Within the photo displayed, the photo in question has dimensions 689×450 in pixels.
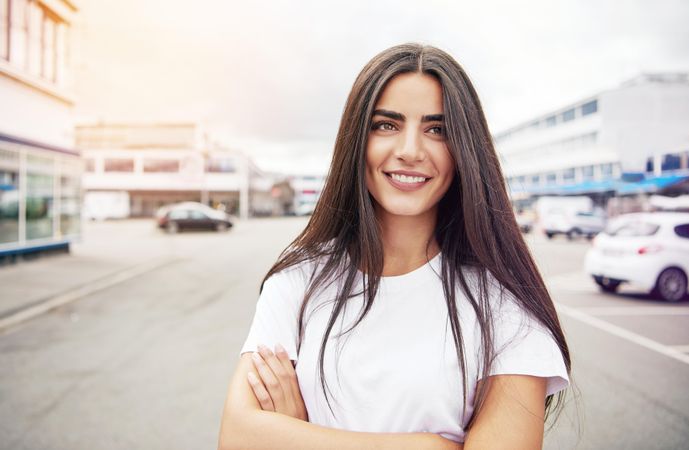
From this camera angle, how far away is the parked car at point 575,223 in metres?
22.9

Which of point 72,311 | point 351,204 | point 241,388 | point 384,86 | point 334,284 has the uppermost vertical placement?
point 384,86

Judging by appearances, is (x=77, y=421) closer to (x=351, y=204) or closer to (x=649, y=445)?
(x=351, y=204)

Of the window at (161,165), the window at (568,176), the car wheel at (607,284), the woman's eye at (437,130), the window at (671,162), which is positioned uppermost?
the window at (568,176)

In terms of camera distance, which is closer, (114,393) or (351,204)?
(351,204)

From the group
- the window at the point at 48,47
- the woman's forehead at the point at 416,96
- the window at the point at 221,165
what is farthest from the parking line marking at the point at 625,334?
the window at the point at 221,165

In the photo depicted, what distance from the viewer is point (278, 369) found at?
1463 mm

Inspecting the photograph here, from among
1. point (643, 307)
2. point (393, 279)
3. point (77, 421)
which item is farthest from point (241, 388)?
point (643, 307)

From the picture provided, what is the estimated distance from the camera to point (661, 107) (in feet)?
114

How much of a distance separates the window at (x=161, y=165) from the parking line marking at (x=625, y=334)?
126ft

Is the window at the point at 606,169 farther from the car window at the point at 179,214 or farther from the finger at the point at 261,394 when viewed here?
the finger at the point at 261,394

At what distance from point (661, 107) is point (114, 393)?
1591 inches

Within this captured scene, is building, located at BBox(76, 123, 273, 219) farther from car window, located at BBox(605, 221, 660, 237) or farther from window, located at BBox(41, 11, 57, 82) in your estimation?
car window, located at BBox(605, 221, 660, 237)

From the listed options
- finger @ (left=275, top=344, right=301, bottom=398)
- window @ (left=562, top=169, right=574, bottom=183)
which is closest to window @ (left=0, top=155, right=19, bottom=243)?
finger @ (left=275, top=344, right=301, bottom=398)

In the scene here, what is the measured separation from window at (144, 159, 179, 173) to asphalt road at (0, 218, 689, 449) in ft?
111
